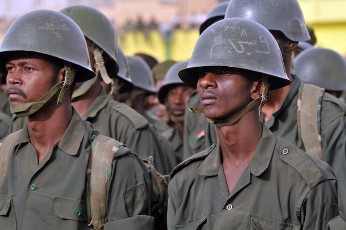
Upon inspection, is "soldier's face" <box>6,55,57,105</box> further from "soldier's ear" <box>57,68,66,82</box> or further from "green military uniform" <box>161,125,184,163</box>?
"green military uniform" <box>161,125,184,163</box>

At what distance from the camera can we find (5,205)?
573 centimetres

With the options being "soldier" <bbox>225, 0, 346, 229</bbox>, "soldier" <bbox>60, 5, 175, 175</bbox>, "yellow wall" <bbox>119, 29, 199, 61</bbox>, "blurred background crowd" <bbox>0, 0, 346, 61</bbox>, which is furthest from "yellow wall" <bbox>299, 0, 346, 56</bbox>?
"soldier" <bbox>225, 0, 346, 229</bbox>

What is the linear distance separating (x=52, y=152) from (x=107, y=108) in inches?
68.2

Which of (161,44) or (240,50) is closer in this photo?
(240,50)

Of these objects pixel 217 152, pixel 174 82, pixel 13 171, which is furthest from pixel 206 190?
pixel 174 82

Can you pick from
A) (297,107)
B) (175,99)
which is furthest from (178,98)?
(297,107)

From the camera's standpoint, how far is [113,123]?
7473 millimetres

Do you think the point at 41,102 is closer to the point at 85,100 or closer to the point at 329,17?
the point at 85,100

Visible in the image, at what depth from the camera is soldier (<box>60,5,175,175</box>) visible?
7.34 m

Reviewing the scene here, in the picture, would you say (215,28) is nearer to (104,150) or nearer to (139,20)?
(104,150)

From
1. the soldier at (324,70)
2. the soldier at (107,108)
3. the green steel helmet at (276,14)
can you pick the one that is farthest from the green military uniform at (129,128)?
the soldier at (324,70)

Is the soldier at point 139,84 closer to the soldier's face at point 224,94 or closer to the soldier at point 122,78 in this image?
the soldier at point 122,78

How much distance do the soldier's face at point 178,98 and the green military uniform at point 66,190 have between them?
15.1 ft

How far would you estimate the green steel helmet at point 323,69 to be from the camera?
29.8 feet
